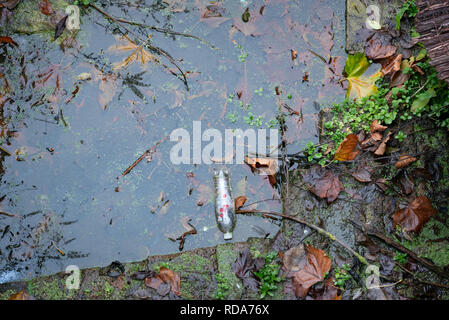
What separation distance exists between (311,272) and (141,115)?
1.90 m

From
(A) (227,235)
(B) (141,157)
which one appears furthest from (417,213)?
(B) (141,157)

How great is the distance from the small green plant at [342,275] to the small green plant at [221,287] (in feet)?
2.79

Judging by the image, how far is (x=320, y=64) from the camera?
10.2ft

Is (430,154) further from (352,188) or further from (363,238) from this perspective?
(363,238)

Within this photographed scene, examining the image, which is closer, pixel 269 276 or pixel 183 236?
pixel 269 276

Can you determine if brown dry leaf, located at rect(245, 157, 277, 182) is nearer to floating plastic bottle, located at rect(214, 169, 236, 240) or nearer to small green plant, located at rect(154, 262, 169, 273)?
floating plastic bottle, located at rect(214, 169, 236, 240)

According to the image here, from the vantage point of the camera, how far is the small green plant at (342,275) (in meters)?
2.73

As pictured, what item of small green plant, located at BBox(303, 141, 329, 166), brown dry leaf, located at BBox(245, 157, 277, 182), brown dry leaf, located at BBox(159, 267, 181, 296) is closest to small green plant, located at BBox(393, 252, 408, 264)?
small green plant, located at BBox(303, 141, 329, 166)

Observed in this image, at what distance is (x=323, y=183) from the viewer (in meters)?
2.88

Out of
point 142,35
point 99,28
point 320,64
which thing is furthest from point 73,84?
point 320,64

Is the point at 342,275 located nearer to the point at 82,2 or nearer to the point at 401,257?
the point at 401,257

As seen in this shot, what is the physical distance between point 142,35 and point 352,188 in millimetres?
2227

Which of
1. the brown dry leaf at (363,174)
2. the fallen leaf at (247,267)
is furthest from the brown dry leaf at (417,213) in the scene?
the fallen leaf at (247,267)

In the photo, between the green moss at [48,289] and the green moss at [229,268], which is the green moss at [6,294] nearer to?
the green moss at [48,289]
